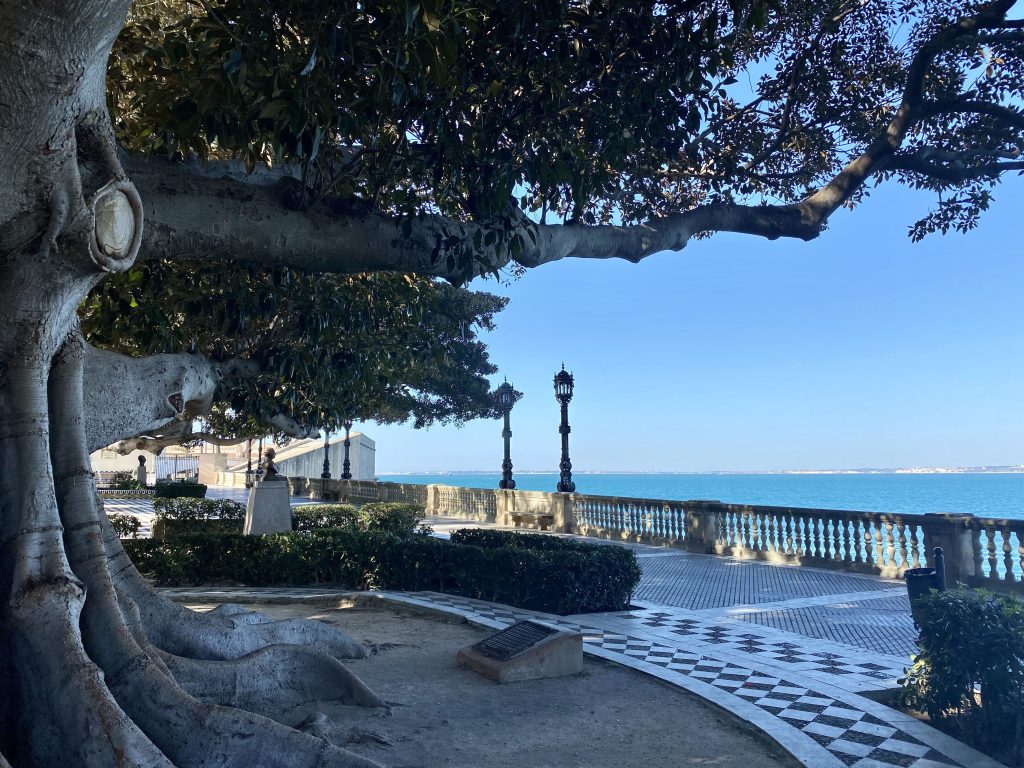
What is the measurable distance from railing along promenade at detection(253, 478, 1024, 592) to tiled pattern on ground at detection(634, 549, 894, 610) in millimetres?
594

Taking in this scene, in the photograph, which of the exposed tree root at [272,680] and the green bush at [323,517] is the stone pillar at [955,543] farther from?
the green bush at [323,517]

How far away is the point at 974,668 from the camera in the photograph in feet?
17.5

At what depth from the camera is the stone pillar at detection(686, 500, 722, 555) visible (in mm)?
17766

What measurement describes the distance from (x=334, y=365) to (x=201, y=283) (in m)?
1.85

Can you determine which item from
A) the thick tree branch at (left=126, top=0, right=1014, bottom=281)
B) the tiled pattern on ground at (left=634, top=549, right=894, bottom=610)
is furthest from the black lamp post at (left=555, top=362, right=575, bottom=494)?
the thick tree branch at (left=126, top=0, right=1014, bottom=281)

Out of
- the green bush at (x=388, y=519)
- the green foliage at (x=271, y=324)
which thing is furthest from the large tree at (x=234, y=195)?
the green bush at (x=388, y=519)

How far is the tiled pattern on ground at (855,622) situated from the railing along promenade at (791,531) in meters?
1.74

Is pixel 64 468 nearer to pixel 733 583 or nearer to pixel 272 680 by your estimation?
pixel 272 680

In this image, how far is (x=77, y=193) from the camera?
3.79 metres

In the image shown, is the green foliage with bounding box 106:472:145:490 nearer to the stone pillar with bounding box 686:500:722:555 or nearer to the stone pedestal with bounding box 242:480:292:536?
the stone pedestal with bounding box 242:480:292:536

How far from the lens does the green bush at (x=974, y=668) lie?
5176 millimetres

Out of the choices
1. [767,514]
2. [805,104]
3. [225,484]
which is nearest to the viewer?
[805,104]

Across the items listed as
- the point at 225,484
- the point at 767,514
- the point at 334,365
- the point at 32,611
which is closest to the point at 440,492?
the point at 767,514

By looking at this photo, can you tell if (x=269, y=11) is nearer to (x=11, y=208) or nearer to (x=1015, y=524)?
(x=11, y=208)
